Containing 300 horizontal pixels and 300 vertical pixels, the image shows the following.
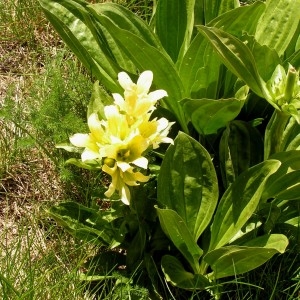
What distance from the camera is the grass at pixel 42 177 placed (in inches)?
70.5

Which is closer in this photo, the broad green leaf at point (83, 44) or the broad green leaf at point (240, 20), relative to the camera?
the broad green leaf at point (240, 20)

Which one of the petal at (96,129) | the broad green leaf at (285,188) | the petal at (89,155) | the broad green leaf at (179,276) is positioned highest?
the petal at (96,129)

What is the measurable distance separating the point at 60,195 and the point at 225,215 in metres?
0.61

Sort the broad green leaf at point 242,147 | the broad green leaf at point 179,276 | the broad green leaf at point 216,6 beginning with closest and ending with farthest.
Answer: the broad green leaf at point 179,276
the broad green leaf at point 242,147
the broad green leaf at point 216,6

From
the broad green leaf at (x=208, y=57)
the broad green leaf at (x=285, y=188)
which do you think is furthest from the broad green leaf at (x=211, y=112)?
the broad green leaf at (x=285, y=188)

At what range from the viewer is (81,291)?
5.97ft

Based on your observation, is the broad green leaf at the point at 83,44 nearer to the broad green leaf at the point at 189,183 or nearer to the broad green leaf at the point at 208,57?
the broad green leaf at the point at 208,57

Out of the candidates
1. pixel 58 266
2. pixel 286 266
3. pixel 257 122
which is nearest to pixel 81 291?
pixel 58 266

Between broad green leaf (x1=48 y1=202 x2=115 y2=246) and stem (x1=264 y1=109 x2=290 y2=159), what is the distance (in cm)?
51

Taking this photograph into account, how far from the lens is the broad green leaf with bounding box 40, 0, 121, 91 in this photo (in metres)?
1.94

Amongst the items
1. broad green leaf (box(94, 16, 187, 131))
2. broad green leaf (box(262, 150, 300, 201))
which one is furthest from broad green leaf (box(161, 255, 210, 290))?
broad green leaf (box(94, 16, 187, 131))

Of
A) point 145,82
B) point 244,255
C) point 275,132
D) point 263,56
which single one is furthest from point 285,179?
point 145,82

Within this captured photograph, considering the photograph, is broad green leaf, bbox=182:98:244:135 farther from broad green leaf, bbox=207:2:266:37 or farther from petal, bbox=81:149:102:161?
petal, bbox=81:149:102:161

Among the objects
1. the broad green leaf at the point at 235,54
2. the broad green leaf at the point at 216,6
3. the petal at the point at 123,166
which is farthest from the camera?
the broad green leaf at the point at 216,6
